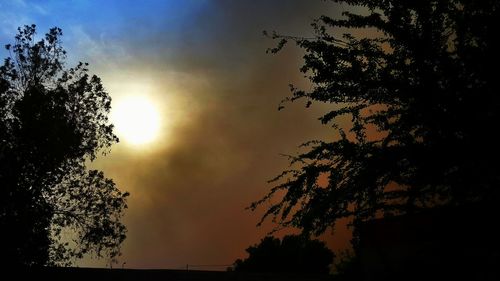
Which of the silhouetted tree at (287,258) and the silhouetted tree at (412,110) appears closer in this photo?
the silhouetted tree at (412,110)

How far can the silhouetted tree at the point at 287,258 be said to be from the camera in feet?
212

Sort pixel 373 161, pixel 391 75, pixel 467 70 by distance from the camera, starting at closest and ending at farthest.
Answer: pixel 467 70
pixel 373 161
pixel 391 75

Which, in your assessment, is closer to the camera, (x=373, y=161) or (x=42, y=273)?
(x=373, y=161)

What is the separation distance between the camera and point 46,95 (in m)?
26.9

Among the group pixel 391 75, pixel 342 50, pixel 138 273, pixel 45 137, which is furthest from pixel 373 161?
pixel 45 137

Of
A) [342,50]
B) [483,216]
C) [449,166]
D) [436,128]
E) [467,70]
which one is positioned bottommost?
[483,216]

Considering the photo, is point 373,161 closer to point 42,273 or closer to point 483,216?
point 483,216

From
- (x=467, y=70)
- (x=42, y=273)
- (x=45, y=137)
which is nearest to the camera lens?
(x=467, y=70)

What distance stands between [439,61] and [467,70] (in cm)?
69

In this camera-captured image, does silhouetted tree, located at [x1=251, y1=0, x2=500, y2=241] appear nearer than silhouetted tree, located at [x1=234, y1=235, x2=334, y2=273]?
Yes

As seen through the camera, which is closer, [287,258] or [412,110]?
[412,110]

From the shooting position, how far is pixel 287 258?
65125mm

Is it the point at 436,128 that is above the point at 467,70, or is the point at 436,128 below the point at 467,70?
below

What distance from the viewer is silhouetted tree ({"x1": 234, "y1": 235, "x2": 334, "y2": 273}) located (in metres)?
64.7
